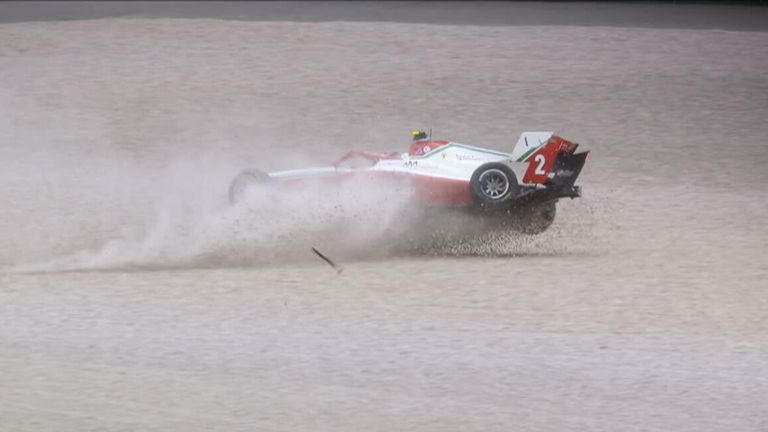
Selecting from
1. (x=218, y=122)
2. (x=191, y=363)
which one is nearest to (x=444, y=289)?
(x=191, y=363)

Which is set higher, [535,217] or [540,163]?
[540,163]

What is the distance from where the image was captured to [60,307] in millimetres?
10062

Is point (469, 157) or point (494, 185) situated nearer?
point (494, 185)

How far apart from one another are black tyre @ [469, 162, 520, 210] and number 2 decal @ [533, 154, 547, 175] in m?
0.21

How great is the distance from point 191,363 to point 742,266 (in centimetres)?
515

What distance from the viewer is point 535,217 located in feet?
38.4

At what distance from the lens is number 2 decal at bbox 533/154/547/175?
447 inches

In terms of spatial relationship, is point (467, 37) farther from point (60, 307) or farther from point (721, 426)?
point (721, 426)

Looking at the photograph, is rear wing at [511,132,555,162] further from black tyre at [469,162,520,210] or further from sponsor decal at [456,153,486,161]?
sponsor decal at [456,153,486,161]

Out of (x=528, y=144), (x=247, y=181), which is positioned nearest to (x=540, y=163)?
(x=528, y=144)

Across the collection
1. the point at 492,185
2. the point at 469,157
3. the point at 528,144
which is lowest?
the point at 492,185

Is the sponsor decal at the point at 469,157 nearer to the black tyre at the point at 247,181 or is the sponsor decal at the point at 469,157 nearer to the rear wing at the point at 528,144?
the rear wing at the point at 528,144

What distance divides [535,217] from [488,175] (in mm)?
696

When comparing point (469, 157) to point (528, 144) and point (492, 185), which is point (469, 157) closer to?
point (492, 185)
